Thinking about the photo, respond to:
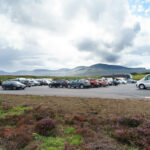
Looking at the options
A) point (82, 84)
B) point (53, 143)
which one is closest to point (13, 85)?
point (82, 84)

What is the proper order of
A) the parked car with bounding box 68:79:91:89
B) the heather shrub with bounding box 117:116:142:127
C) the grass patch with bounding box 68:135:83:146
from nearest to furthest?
the grass patch with bounding box 68:135:83:146
the heather shrub with bounding box 117:116:142:127
the parked car with bounding box 68:79:91:89

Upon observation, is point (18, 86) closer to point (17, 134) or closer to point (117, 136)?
point (17, 134)

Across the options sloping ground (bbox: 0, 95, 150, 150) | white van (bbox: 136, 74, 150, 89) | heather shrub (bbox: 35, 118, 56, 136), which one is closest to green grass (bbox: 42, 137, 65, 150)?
sloping ground (bbox: 0, 95, 150, 150)

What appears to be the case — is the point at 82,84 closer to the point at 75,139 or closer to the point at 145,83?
the point at 145,83

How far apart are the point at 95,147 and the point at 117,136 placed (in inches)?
35.1

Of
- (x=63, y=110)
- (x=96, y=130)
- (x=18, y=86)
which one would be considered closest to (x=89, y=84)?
(x=18, y=86)

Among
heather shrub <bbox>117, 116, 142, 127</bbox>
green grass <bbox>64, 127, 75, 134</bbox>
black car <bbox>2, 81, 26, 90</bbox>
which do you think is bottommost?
green grass <bbox>64, 127, 75, 134</bbox>

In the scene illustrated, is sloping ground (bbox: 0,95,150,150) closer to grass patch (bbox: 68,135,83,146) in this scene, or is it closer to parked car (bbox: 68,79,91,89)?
grass patch (bbox: 68,135,83,146)

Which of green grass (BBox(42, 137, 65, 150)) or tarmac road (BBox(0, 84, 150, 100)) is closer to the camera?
green grass (BBox(42, 137, 65, 150))

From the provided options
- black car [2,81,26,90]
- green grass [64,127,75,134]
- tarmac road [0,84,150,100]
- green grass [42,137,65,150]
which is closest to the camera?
green grass [42,137,65,150]

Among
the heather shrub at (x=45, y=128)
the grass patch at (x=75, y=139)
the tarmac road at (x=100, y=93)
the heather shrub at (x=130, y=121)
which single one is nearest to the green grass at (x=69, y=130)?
the grass patch at (x=75, y=139)

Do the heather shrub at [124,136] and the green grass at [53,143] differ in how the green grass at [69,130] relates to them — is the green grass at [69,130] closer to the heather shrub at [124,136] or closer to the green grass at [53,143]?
the green grass at [53,143]

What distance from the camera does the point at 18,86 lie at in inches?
907

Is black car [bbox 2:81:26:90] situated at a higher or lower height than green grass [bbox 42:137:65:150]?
higher
